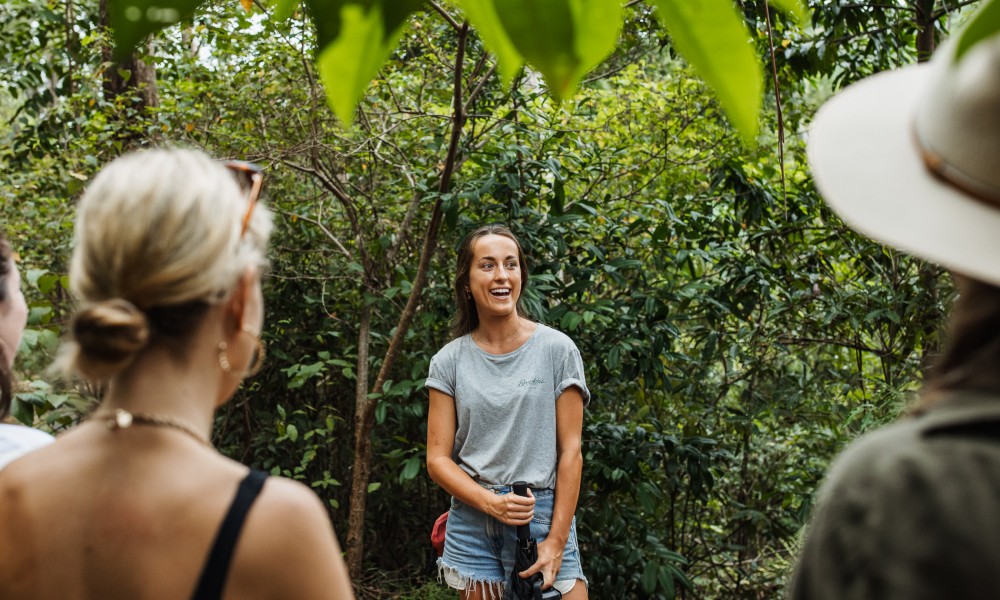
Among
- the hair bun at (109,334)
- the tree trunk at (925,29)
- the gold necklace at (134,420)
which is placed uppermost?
the tree trunk at (925,29)

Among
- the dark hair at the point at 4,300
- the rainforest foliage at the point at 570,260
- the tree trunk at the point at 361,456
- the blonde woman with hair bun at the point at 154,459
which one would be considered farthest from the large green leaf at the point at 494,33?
the tree trunk at the point at 361,456

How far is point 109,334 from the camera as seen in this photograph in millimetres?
1163

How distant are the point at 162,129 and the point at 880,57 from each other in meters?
4.05

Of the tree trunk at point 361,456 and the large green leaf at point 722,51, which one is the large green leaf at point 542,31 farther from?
the tree trunk at point 361,456

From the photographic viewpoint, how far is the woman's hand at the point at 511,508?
10.9 feet

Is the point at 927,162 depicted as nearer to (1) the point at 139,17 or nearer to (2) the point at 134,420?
(1) the point at 139,17

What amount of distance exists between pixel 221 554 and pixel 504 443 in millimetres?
2316

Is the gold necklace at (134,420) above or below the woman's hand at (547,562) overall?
above

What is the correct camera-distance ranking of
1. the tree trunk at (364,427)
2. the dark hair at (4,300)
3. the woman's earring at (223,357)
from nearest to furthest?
the woman's earring at (223,357) < the dark hair at (4,300) < the tree trunk at (364,427)

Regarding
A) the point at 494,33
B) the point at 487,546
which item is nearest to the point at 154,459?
the point at 494,33

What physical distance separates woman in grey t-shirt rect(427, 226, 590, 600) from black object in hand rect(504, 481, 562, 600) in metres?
0.03

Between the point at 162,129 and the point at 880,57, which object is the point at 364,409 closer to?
→ the point at 162,129

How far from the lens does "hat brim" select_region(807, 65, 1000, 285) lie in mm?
809

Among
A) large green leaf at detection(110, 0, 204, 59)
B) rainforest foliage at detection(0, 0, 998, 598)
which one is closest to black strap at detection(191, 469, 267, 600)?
large green leaf at detection(110, 0, 204, 59)
